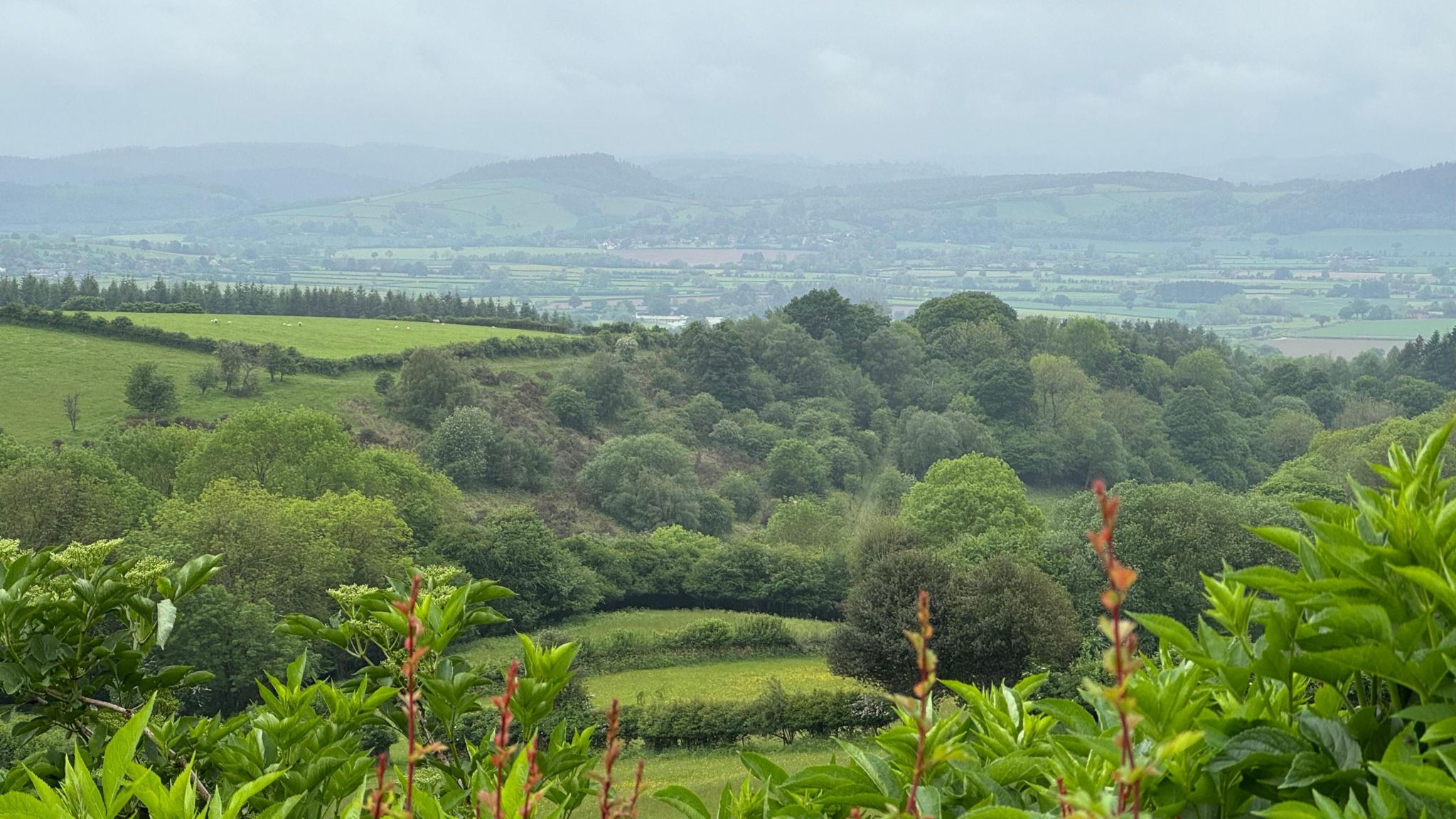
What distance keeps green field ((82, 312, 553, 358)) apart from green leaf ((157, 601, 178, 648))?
56.7 meters

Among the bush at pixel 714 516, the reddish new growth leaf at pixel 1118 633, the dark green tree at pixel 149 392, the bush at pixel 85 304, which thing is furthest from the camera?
the bush at pixel 85 304

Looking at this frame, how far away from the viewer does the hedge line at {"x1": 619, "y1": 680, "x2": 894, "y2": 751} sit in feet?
85.6

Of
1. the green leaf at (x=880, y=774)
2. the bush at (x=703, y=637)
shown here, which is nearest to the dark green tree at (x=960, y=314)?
the bush at (x=703, y=637)

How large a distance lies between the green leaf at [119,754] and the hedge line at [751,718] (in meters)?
24.1

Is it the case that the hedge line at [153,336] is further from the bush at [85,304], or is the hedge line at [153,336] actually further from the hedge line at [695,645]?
the hedge line at [695,645]

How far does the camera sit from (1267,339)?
429ft

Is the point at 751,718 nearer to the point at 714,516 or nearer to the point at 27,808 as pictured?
the point at 27,808

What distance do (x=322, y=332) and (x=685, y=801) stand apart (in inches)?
2528

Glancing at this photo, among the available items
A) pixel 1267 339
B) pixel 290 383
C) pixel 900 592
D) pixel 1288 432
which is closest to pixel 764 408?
pixel 290 383

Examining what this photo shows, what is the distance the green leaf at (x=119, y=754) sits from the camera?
229cm

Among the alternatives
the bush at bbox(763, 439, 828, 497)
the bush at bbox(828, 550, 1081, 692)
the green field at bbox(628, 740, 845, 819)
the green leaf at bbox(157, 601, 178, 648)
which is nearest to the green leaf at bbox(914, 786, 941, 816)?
the green leaf at bbox(157, 601, 178, 648)

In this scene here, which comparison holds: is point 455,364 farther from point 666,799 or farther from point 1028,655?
point 666,799

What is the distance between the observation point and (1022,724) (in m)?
3.00

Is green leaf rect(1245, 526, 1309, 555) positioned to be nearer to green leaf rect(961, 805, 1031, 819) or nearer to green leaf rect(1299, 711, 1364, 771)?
green leaf rect(1299, 711, 1364, 771)
